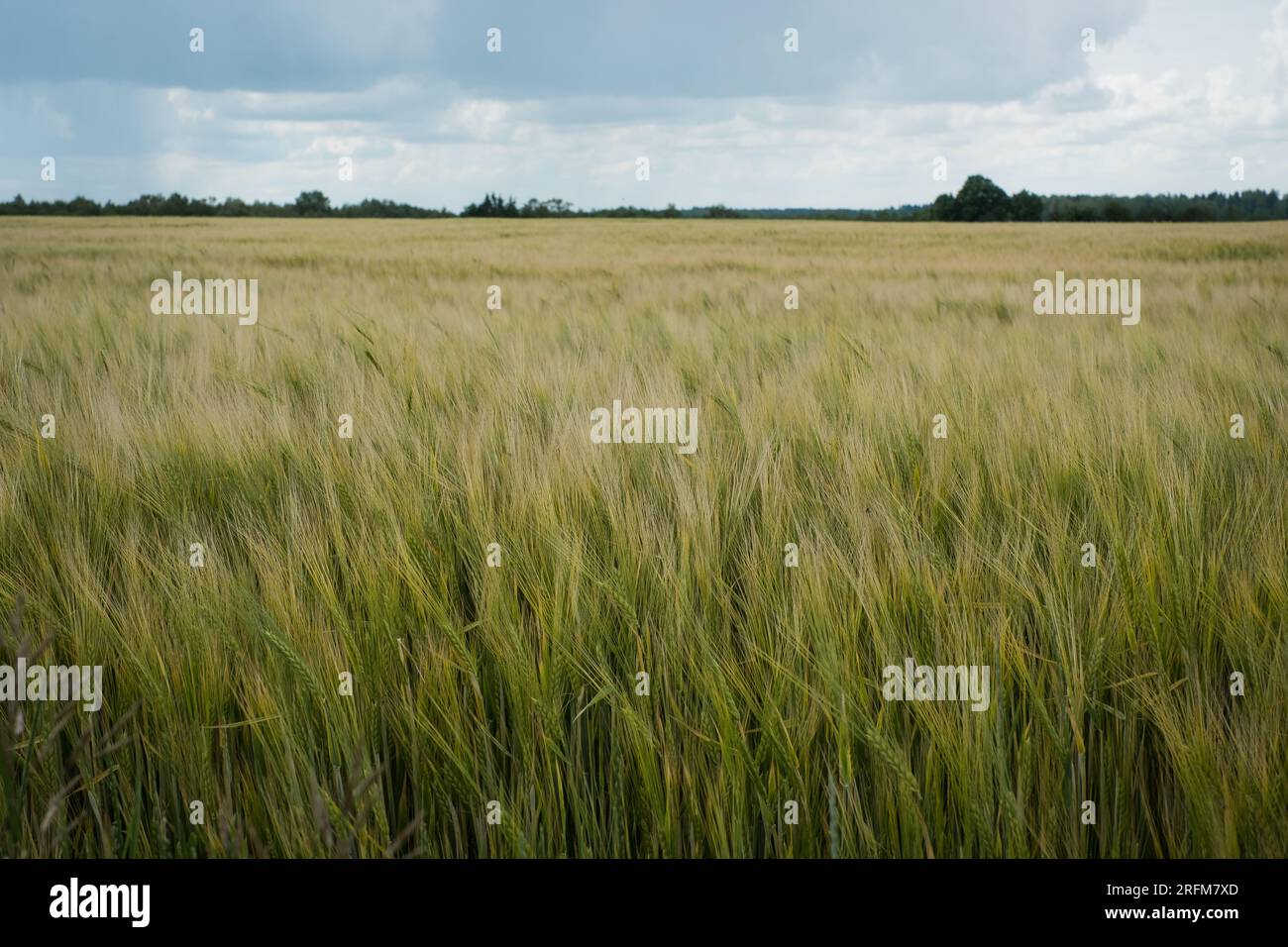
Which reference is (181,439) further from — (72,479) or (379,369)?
(379,369)

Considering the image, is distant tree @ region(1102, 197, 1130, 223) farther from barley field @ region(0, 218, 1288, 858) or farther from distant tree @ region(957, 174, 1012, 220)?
barley field @ region(0, 218, 1288, 858)

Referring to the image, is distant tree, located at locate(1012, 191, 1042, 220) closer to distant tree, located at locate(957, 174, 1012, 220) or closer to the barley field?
distant tree, located at locate(957, 174, 1012, 220)

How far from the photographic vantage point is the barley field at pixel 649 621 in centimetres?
108

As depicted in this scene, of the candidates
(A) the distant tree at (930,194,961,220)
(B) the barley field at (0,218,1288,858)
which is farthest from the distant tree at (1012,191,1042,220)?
(B) the barley field at (0,218,1288,858)

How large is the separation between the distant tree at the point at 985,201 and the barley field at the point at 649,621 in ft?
176

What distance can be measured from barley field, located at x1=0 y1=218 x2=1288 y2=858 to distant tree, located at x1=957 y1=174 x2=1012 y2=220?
53737 mm

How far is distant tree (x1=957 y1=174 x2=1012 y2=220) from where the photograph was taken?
50.8 m

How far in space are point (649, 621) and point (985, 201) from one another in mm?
55821

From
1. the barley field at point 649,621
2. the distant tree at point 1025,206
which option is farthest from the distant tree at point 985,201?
the barley field at point 649,621

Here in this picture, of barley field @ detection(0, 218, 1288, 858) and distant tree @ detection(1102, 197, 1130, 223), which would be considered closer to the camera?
barley field @ detection(0, 218, 1288, 858)

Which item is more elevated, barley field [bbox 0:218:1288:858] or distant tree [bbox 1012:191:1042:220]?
distant tree [bbox 1012:191:1042:220]

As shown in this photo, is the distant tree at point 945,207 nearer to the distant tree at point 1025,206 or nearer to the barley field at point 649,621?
the distant tree at point 1025,206

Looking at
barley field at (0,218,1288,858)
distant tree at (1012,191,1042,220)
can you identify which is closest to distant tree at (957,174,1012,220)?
distant tree at (1012,191,1042,220)
